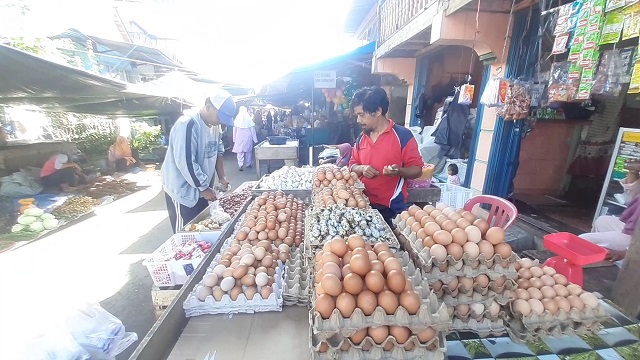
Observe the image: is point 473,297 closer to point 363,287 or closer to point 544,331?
point 544,331

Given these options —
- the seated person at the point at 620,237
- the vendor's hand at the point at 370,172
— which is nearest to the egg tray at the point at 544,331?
the vendor's hand at the point at 370,172

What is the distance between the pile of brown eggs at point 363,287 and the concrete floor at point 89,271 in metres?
2.02

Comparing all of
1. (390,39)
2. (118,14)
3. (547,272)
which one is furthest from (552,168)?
(118,14)

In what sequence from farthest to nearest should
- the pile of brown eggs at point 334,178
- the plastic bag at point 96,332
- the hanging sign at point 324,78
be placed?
the hanging sign at point 324,78 → the pile of brown eggs at point 334,178 → the plastic bag at point 96,332

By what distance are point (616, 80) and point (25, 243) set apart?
29.1 ft

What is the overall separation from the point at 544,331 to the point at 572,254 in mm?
715

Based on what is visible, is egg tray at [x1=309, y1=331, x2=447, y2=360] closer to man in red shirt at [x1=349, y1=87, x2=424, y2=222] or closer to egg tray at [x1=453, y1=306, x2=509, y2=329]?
egg tray at [x1=453, y1=306, x2=509, y2=329]

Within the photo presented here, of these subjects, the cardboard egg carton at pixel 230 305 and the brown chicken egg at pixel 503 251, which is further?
the cardboard egg carton at pixel 230 305

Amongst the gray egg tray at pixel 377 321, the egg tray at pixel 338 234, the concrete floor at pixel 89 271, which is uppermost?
the egg tray at pixel 338 234

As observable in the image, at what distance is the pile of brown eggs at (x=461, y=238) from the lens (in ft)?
4.61

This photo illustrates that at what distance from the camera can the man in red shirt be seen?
2658 mm

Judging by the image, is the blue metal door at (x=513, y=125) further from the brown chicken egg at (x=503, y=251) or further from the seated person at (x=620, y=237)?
the brown chicken egg at (x=503, y=251)

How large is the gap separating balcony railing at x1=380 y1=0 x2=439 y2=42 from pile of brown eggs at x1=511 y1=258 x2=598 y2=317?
350cm

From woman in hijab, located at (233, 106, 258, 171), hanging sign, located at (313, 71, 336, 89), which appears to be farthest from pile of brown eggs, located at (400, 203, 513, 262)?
woman in hijab, located at (233, 106, 258, 171)
